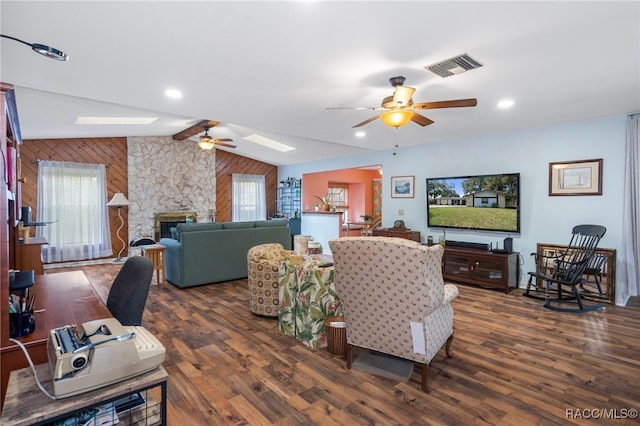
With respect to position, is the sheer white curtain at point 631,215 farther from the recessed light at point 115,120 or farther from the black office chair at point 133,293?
the recessed light at point 115,120

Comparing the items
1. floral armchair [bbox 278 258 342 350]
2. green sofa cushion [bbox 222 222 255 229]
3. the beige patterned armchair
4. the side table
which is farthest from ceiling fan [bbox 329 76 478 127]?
the side table

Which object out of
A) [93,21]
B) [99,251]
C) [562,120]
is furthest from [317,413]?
[99,251]

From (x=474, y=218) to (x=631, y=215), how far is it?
1.85m

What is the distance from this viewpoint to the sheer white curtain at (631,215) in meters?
3.90

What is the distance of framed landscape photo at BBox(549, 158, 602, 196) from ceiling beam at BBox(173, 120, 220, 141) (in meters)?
5.76

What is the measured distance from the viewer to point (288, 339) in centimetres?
314

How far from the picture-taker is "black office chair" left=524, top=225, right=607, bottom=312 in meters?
3.94

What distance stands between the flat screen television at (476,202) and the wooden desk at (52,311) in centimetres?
507

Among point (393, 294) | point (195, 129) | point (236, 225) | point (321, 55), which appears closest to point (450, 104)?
point (321, 55)

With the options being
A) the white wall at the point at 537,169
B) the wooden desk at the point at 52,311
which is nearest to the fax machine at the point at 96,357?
the wooden desk at the point at 52,311

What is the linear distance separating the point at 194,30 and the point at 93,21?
0.62m

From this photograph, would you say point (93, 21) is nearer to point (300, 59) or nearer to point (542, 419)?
point (300, 59)

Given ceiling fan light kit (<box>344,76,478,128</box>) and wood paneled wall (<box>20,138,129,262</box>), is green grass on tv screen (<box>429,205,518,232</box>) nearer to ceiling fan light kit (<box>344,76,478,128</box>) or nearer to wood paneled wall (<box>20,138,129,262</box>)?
ceiling fan light kit (<box>344,76,478,128</box>)

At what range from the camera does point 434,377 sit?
8.06 ft
